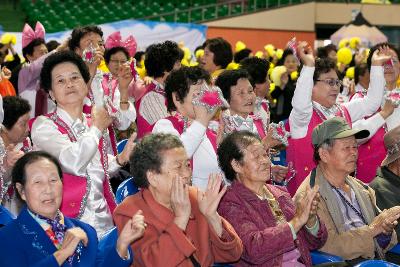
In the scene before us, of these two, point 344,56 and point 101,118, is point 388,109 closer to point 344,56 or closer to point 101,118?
point 101,118

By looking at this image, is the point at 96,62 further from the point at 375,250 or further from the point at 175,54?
the point at 375,250

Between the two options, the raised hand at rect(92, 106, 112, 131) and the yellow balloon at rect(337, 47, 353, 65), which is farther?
the yellow balloon at rect(337, 47, 353, 65)

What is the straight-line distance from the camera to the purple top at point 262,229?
3191 millimetres

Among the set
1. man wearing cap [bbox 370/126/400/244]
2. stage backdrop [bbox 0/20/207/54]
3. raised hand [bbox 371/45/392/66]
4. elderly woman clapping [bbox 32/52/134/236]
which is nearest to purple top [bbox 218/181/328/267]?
elderly woman clapping [bbox 32/52/134/236]

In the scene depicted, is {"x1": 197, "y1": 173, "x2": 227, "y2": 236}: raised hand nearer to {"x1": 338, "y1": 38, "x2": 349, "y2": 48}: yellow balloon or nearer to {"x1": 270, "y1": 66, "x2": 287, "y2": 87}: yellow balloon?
{"x1": 270, "y1": 66, "x2": 287, "y2": 87}: yellow balloon

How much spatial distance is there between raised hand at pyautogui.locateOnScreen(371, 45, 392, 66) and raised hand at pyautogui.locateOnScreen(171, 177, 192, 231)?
2.26m

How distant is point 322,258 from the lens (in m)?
3.47

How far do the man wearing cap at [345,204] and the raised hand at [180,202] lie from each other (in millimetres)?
895

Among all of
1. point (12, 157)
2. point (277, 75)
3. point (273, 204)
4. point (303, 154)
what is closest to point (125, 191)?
point (12, 157)

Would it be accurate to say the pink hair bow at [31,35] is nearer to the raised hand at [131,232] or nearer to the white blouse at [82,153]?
the white blouse at [82,153]

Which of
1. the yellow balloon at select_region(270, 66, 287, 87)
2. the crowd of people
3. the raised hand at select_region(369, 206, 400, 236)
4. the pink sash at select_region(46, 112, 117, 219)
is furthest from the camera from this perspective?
the yellow balloon at select_region(270, 66, 287, 87)

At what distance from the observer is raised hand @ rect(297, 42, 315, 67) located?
4325 mm

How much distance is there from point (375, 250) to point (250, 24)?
38.4 ft

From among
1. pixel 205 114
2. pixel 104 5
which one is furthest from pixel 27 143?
pixel 104 5
